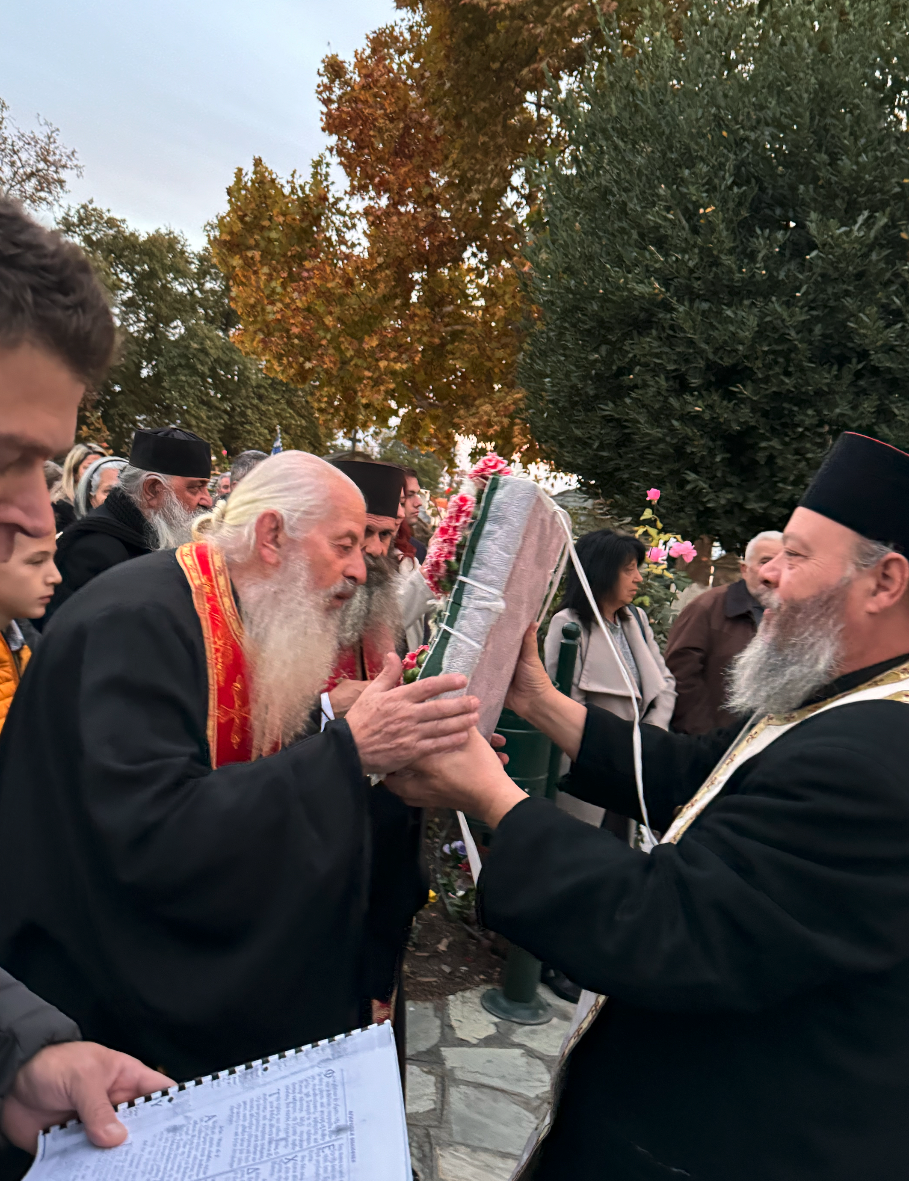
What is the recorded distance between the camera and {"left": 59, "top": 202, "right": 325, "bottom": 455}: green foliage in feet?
104

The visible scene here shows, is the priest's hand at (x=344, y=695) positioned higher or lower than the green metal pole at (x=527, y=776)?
higher

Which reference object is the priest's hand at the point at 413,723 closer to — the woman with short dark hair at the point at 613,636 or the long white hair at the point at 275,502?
the long white hair at the point at 275,502

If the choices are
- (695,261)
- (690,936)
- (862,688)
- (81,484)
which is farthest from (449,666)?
(695,261)

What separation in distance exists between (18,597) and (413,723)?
1.47m

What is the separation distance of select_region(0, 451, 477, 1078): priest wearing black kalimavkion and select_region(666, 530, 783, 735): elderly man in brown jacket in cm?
370

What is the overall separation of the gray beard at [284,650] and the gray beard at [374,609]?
610mm

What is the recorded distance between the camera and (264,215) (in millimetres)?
18281

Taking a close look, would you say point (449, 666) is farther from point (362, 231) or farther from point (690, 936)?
point (362, 231)

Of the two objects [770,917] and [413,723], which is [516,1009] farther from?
[770,917]

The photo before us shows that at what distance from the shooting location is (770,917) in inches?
53.5

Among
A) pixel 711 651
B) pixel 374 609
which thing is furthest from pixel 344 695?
pixel 711 651

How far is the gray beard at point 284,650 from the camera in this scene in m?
2.19

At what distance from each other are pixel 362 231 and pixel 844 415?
36.1 feet

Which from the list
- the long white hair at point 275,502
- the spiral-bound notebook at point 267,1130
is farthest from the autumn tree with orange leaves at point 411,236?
the spiral-bound notebook at point 267,1130
